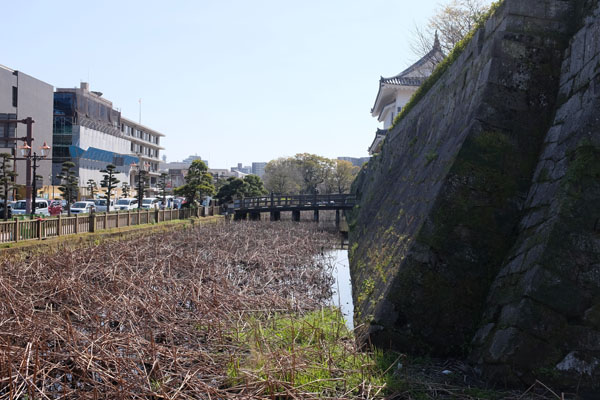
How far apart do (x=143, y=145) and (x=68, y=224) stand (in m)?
58.8

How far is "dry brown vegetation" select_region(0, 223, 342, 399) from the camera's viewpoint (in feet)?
16.6

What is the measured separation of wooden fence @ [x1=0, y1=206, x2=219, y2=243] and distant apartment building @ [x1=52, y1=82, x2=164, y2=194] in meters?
23.7

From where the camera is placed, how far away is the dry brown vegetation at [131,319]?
5047 mm

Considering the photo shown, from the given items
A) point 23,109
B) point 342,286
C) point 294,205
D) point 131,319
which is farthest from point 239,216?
point 131,319

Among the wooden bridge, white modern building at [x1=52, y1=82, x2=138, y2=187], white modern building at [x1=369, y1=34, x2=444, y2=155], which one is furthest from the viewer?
white modern building at [x1=52, y1=82, x2=138, y2=187]

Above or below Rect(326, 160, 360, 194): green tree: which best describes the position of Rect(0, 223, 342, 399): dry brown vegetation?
below

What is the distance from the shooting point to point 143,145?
72.1 metres

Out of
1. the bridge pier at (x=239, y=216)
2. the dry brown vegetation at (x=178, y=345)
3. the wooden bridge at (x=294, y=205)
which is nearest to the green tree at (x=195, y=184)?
the bridge pier at (x=239, y=216)

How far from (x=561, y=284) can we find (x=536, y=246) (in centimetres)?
50

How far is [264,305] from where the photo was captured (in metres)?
8.62

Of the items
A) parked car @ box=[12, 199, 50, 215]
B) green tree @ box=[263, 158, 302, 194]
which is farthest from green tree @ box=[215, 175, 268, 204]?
parked car @ box=[12, 199, 50, 215]

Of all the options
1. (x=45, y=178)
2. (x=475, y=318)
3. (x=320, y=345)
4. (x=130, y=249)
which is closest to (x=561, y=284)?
(x=475, y=318)

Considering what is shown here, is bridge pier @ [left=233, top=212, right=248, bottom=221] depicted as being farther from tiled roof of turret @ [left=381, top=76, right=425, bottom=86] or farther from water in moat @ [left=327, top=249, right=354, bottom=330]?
water in moat @ [left=327, top=249, right=354, bottom=330]

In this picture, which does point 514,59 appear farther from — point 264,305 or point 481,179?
point 264,305
